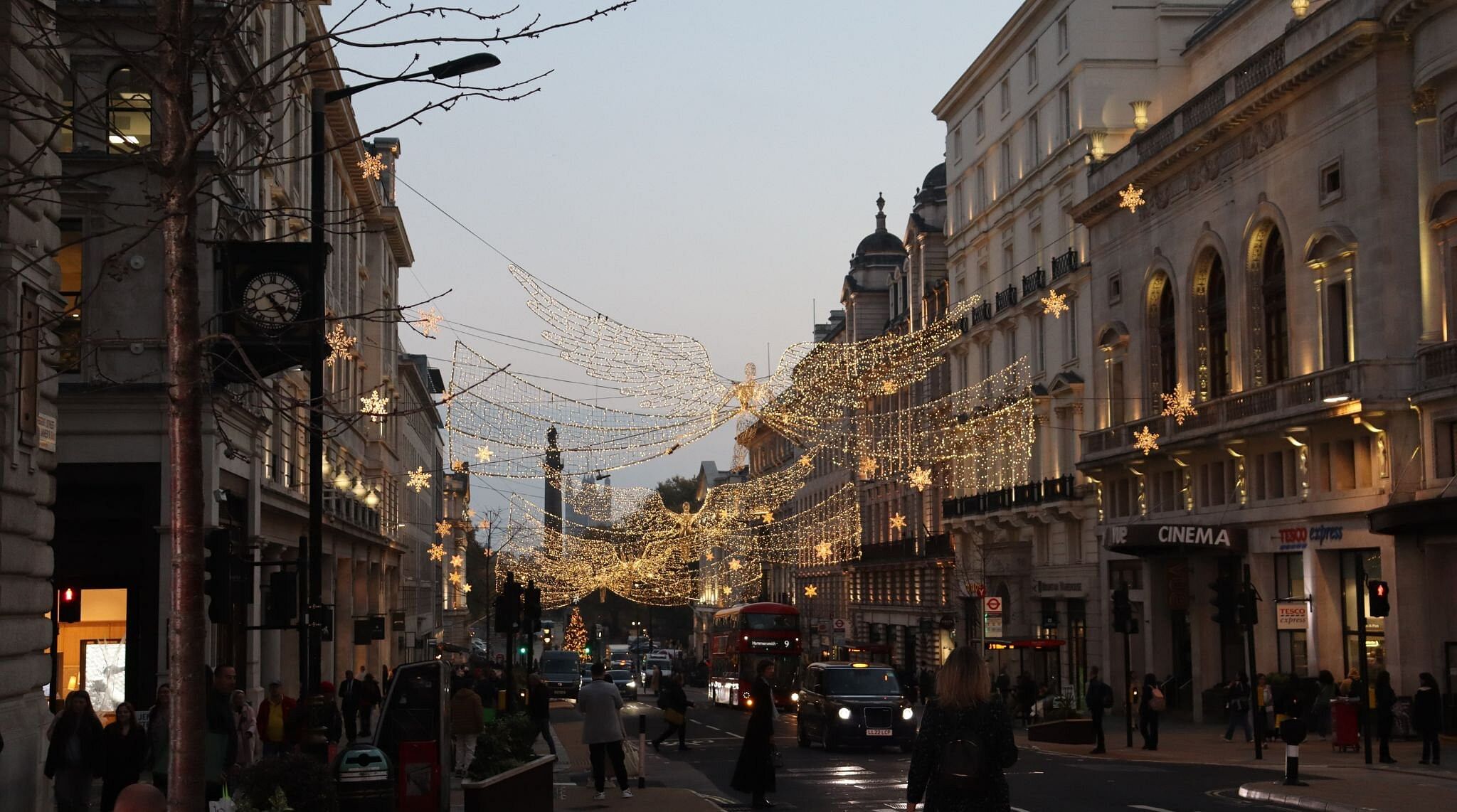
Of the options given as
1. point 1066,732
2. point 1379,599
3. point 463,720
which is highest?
point 1379,599

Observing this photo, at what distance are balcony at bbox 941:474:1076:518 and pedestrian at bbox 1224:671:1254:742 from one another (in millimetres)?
17479

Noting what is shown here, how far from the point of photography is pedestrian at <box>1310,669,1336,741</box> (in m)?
36.6

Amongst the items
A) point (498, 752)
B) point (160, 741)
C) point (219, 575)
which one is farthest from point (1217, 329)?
point (219, 575)

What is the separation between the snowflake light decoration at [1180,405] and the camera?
153ft

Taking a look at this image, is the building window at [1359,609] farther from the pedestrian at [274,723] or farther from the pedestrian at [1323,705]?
the pedestrian at [274,723]

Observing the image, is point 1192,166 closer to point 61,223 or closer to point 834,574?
point 61,223

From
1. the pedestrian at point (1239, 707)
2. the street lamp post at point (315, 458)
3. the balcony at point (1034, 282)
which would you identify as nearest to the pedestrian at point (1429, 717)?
the pedestrian at point (1239, 707)

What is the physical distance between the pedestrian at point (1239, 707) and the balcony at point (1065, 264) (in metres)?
20.0

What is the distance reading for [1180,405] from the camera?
4691 centimetres

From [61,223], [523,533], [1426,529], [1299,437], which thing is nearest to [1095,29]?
[1299,437]

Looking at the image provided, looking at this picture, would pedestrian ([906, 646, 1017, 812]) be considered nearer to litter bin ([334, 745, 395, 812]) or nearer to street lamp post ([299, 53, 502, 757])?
litter bin ([334, 745, 395, 812])

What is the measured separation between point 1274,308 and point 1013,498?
821 inches

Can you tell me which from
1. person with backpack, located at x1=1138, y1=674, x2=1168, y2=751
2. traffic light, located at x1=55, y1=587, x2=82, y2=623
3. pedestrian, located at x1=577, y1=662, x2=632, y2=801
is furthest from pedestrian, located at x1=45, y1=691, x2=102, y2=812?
person with backpack, located at x1=1138, y1=674, x2=1168, y2=751

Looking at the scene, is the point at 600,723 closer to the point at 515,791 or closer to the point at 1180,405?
the point at 515,791
